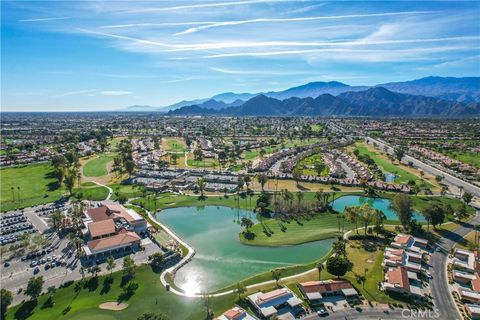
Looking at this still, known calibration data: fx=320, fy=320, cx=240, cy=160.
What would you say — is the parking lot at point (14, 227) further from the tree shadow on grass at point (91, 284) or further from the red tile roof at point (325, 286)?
the red tile roof at point (325, 286)

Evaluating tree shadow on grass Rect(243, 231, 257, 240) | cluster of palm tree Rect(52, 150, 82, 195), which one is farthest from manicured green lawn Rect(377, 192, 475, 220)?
cluster of palm tree Rect(52, 150, 82, 195)

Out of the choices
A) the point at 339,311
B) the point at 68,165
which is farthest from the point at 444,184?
the point at 68,165

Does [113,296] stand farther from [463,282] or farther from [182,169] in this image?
[182,169]

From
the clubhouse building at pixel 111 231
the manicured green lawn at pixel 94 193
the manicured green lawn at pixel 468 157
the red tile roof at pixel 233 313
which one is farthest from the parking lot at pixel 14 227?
the manicured green lawn at pixel 468 157

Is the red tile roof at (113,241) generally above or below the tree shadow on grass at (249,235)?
above

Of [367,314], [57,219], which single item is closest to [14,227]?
[57,219]

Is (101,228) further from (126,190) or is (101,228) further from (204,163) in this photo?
(204,163)
